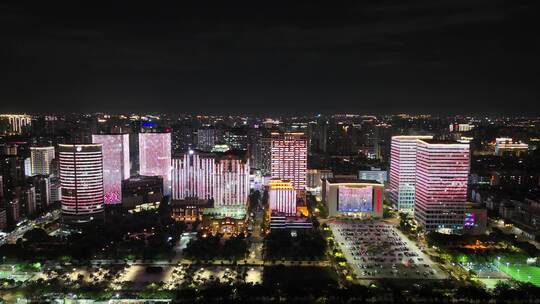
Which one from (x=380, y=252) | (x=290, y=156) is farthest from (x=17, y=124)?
(x=380, y=252)

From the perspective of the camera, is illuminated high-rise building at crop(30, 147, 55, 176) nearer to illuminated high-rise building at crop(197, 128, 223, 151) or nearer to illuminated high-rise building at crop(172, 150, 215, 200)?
illuminated high-rise building at crop(172, 150, 215, 200)

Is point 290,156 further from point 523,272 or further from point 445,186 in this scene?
point 523,272

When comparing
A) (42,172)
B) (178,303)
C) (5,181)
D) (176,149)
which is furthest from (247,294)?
(176,149)

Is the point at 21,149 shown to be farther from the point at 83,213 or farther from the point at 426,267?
the point at 426,267

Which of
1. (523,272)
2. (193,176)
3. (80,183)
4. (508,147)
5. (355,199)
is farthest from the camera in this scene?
(508,147)

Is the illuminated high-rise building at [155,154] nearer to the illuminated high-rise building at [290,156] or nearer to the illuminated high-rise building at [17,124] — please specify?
the illuminated high-rise building at [290,156]
